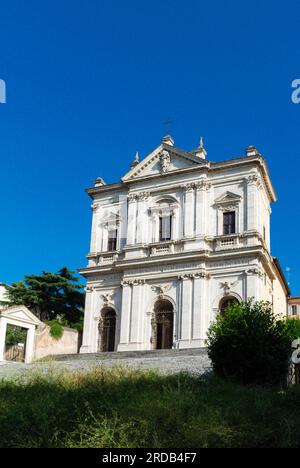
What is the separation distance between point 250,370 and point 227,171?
66.2ft

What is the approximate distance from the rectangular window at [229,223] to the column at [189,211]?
193 cm

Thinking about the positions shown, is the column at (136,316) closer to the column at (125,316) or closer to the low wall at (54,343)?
the column at (125,316)

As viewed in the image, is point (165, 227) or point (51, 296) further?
point (51, 296)

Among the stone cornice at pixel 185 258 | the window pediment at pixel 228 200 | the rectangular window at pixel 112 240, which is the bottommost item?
the stone cornice at pixel 185 258

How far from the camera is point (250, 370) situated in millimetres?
18312

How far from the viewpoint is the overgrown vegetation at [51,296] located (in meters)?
44.1

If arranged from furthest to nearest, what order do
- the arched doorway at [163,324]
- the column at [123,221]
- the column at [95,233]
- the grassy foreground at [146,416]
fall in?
the column at [95,233] → the column at [123,221] → the arched doorway at [163,324] → the grassy foreground at [146,416]

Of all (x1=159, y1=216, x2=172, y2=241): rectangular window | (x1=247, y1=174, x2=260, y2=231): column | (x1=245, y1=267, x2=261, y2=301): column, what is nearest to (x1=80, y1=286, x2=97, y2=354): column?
(x1=159, y1=216, x2=172, y2=241): rectangular window

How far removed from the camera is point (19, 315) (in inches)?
1215

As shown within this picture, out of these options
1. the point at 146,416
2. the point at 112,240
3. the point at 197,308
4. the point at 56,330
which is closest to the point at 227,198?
the point at 197,308

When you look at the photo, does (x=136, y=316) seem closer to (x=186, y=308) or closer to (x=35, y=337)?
(x=186, y=308)

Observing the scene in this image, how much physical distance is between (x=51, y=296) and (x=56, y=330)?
8491mm

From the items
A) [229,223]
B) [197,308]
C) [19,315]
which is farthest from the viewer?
[229,223]

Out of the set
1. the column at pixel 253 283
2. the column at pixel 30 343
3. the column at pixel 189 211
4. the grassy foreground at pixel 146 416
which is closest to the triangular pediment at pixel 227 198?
the column at pixel 189 211
